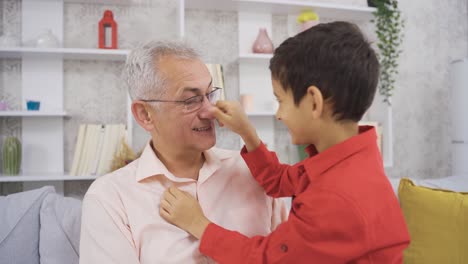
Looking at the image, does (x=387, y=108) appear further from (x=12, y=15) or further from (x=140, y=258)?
(x=12, y=15)

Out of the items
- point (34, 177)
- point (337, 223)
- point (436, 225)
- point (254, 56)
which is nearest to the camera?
point (337, 223)

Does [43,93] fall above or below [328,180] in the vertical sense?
above

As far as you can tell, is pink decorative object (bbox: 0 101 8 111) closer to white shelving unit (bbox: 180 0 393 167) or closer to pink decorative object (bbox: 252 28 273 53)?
white shelving unit (bbox: 180 0 393 167)

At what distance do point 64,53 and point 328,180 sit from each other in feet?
6.78

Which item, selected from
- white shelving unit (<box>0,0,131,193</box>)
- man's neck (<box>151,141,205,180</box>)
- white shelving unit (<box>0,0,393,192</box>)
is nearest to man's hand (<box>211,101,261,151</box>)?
man's neck (<box>151,141,205,180</box>)

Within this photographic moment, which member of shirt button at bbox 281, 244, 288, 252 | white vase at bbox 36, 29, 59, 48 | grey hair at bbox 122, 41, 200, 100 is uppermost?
white vase at bbox 36, 29, 59, 48

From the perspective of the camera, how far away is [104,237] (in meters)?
1.15

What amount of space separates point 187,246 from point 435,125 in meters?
2.97

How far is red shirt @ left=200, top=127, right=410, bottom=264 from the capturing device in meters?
0.94

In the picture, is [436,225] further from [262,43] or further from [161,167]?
[262,43]

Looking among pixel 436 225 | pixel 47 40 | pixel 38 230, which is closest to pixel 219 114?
pixel 38 230

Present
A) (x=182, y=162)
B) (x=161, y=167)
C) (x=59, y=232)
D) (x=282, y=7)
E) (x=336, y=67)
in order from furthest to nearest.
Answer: (x=282, y=7) < (x=59, y=232) < (x=182, y=162) < (x=161, y=167) < (x=336, y=67)

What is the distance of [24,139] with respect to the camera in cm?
268

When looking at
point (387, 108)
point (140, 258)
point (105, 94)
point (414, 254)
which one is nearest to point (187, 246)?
point (140, 258)
